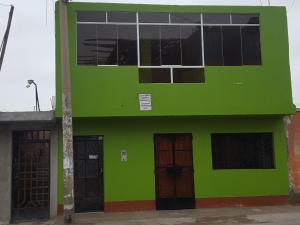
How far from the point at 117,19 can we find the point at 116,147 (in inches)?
147

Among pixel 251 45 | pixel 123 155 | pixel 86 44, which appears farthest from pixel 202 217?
pixel 86 44

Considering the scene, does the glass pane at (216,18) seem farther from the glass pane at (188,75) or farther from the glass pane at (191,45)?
the glass pane at (188,75)

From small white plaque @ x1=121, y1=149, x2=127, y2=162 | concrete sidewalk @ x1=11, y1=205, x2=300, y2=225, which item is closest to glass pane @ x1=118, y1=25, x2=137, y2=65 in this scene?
small white plaque @ x1=121, y1=149, x2=127, y2=162

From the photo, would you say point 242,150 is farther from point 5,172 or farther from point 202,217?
point 5,172

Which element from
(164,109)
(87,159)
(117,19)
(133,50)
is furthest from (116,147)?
(117,19)

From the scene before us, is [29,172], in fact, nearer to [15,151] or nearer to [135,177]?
[15,151]

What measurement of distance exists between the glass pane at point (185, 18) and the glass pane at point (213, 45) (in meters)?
0.37

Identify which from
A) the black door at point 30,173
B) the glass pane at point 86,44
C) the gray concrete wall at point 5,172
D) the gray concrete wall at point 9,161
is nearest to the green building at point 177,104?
the glass pane at point 86,44

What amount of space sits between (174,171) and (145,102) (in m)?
2.36

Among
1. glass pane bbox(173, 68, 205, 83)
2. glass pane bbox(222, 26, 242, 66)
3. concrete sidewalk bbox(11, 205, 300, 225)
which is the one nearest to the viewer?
concrete sidewalk bbox(11, 205, 300, 225)

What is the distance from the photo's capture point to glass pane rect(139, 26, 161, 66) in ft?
45.2

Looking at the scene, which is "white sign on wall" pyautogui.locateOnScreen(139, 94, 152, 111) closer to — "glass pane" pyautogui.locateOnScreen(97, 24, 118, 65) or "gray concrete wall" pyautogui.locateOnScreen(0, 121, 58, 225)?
"glass pane" pyautogui.locateOnScreen(97, 24, 118, 65)

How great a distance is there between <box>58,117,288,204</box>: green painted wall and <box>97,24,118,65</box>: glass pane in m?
1.74

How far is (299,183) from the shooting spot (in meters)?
14.3
